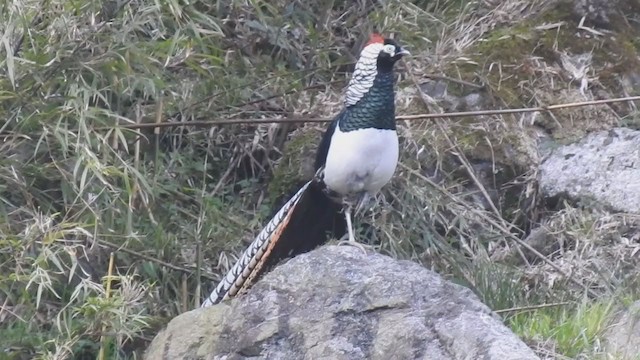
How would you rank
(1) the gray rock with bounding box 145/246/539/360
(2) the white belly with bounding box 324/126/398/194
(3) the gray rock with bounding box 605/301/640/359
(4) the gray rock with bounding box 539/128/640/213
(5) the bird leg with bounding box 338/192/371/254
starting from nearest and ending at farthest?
(1) the gray rock with bounding box 145/246/539/360 → (3) the gray rock with bounding box 605/301/640/359 → (2) the white belly with bounding box 324/126/398/194 → (5) the bird leg with bounding box 338/192/371/254 → (4) the gray rock with bounding box 539/128/640/213

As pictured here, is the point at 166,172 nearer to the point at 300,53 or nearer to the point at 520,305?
the point at 300,53

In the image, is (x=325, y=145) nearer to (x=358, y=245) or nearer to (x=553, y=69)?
(x=358, y=245)

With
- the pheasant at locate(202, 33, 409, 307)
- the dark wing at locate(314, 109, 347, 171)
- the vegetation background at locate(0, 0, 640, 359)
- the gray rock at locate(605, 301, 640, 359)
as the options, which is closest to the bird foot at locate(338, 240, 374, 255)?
the pheasant at locate(202, 33, 409, 307)

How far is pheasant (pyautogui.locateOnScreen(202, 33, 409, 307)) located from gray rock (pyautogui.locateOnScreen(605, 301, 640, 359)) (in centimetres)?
100

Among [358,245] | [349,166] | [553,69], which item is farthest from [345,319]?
[553,69]

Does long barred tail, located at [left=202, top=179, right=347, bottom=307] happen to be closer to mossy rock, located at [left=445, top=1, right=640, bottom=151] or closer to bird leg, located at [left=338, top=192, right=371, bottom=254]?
bird leg, located at [left=338, top=192, right=371, bottom=254]

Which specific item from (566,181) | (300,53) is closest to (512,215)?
(566,181)

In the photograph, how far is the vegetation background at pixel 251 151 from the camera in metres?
5.14

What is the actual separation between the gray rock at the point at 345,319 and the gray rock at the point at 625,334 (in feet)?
1.75

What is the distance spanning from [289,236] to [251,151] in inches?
51.4

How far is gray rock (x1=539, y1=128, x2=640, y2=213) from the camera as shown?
621 cm

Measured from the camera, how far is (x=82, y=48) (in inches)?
206

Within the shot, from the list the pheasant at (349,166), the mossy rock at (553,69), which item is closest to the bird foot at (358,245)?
the pheasant at (349,166)

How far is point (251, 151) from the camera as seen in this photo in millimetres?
6586
